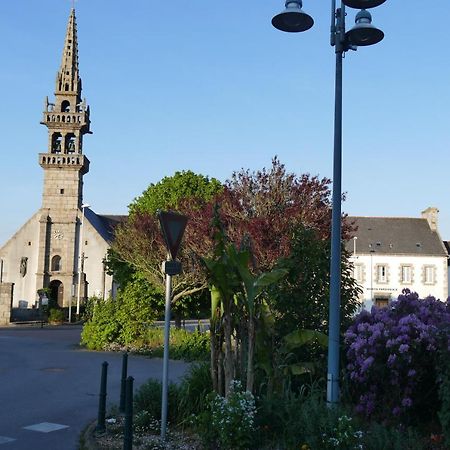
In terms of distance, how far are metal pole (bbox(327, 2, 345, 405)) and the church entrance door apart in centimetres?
4768

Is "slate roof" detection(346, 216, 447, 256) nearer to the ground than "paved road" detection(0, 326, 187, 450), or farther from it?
farther from it

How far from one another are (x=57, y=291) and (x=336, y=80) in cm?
4822

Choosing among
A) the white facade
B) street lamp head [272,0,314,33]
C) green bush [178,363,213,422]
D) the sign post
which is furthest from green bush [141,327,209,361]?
the white facade

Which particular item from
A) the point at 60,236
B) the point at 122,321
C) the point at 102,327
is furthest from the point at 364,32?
the point at 60,236

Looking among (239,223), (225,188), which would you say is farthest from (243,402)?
(225,188)

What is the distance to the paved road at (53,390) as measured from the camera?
7793 mm

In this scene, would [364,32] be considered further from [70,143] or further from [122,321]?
[70,143]

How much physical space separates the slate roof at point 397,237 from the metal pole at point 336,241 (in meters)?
46.9

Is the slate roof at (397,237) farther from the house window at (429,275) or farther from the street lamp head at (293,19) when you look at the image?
the street lamp head at (293,19)

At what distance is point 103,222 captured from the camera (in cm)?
6625

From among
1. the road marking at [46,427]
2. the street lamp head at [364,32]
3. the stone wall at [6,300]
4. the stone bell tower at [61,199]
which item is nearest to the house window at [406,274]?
the stone bell tower at [61,199]

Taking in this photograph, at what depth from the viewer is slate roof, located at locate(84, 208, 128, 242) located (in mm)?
56463

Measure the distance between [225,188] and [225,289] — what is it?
41.2ft

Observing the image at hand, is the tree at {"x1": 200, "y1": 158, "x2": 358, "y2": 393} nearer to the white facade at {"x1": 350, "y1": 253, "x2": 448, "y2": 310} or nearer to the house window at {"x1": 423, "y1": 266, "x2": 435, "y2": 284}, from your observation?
the white facade at {"x1": 350, "y1": 253, "x2": 448, "y2": 310}
